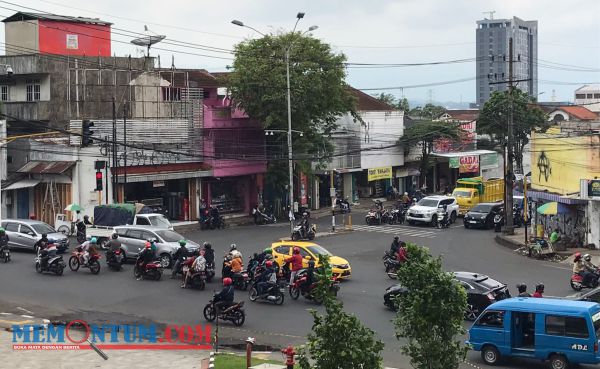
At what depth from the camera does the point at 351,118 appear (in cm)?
6175

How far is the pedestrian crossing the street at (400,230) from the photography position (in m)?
44.7

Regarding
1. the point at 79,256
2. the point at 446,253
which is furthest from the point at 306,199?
the point at 79,256

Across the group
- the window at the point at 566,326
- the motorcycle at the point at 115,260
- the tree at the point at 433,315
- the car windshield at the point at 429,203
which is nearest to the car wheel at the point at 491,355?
the window at the point at 566,326

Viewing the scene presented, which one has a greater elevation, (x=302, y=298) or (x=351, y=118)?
(x=351, y=118)

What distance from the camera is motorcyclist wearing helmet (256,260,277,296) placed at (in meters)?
24.7

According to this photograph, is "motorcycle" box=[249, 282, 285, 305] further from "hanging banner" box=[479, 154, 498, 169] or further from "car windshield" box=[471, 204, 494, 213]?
"hanging banner" box=[479, 154, 498, 169]

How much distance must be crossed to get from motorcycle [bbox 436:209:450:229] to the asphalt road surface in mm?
8833

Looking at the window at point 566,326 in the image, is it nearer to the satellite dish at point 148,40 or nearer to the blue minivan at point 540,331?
the blue minivan at point 540,331

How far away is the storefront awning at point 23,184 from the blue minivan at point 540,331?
1142 inches

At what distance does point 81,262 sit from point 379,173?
37547 mm

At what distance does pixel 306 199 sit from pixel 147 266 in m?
29.4

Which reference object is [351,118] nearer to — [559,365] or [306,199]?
[306,199]

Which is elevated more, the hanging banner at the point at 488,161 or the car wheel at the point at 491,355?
the hanging banner at the point at 488,161

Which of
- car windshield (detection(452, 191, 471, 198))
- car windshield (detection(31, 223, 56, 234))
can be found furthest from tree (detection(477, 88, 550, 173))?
car windshield (detection(31, 223, 56, 234))
